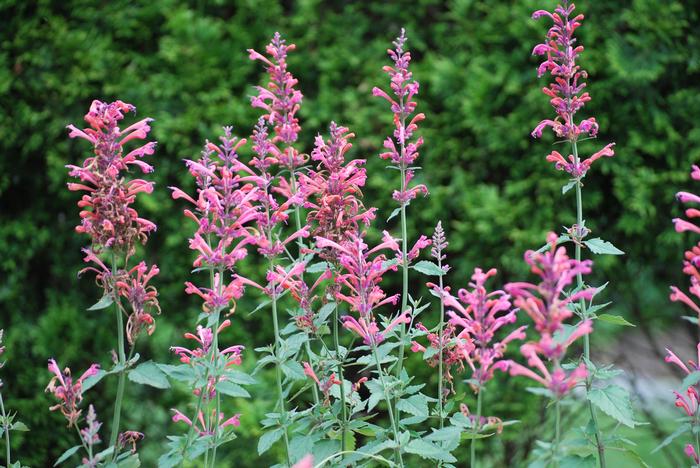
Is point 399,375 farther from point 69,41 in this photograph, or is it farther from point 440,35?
point 69,41

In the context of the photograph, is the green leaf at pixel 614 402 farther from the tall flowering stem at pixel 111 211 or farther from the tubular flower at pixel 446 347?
the tall flowering stem at pixel 111 211

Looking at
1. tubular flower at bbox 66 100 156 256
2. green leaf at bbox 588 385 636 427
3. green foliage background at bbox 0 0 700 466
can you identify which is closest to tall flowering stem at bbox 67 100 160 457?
tubular flower at bbox 66 100 156 256

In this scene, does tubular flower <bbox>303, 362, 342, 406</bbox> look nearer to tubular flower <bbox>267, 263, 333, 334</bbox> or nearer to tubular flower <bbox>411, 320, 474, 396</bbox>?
tubular flower <bbox>267, 263, 333, 334</bbox>

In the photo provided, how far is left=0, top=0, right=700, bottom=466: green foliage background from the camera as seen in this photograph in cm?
449

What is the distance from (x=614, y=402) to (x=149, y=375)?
1.33 meters

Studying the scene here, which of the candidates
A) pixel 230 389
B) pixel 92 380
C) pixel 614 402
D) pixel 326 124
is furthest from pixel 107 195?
pixel 326 124

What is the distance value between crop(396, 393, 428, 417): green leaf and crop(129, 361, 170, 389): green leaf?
2.23 ft

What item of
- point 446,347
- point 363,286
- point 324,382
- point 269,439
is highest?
point 363,286

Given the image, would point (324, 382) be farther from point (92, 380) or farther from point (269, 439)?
point (92, 380)

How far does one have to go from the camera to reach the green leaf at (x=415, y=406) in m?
2.26

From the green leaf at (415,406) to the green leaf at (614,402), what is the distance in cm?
47

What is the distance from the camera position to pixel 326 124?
5.01 meters

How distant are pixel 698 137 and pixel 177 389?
340cm

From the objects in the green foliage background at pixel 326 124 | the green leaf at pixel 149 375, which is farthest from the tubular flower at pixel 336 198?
the green foliage background at pixel 326 124
